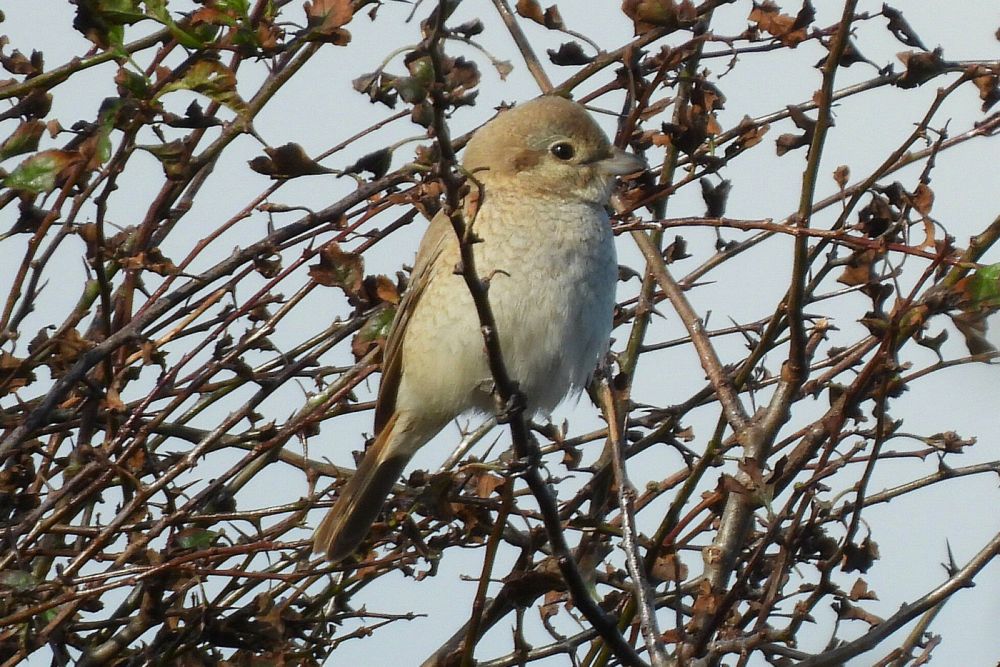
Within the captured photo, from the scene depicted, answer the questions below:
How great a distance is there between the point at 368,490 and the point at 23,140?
1232 mm

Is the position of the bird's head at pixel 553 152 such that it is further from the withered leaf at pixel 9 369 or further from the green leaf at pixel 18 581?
the green leaf at pixel 18 581

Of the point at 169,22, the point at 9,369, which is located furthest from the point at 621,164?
the point at 9,369

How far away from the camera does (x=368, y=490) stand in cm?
365

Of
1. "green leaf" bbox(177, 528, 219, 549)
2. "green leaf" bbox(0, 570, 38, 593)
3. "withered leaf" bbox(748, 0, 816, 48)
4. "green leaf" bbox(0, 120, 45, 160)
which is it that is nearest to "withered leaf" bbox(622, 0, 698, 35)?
"withered leaf" bbox(748, 0, 816, 48)

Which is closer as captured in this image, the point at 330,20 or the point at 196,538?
the point at 330,20

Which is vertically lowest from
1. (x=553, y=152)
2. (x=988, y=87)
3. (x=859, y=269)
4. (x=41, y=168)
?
(x=859, y=269)

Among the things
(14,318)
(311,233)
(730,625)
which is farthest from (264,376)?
(730,625)

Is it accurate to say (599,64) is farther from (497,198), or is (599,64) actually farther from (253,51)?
(253,51)

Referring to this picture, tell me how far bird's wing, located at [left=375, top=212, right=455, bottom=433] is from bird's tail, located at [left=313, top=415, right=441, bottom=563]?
6 centimetres

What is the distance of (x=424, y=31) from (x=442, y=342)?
93 cm

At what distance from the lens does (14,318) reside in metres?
3.33

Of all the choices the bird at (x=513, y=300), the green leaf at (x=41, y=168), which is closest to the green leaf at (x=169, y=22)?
the green leaf at (x=41, y=168)

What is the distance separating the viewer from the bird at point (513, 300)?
11.7 feet

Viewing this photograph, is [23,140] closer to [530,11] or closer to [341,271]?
[341,271]
